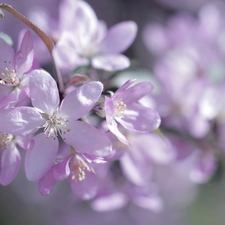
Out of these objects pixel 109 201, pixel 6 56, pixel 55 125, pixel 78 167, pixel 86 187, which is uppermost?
pixel 6 56

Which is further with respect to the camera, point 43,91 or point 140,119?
point 140,119

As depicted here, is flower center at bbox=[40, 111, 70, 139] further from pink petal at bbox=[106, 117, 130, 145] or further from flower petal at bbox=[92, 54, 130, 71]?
flower petal at bbox=[92, 54, 130, 71]

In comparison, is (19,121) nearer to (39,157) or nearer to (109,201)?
(39,157)

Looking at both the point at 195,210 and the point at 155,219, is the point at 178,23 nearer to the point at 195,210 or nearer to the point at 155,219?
the point at 155,219

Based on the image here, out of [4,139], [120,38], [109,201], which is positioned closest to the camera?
[4,139]

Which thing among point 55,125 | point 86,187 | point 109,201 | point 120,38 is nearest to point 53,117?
point 55,125

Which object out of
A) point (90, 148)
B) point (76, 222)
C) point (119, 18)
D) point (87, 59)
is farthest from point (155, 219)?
point (90, 148)

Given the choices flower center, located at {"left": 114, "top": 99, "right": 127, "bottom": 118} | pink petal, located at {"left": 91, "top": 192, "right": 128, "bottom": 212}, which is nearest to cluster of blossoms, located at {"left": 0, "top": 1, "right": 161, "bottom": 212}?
flower center, located at {"left": 114, "top": 99, "right": 127, "bottom": 118}
